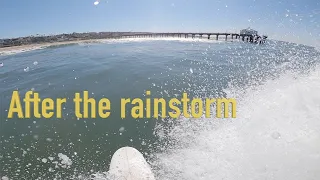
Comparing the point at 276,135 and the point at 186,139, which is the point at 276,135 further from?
the point at 186,139

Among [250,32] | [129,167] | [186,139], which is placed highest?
[250,32]

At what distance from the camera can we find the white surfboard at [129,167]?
5.96 meters

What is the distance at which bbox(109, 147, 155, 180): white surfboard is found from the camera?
596cm

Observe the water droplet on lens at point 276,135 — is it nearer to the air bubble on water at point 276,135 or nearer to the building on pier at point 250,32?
the air bubble on water at point 276,135

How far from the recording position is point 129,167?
6.20 meters

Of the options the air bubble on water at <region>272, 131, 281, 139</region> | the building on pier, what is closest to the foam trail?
the air bubble on water at <region>272, 131, 281, 139</region>

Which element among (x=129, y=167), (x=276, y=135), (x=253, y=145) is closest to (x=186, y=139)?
(x=253, y=145)

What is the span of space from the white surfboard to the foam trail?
1.23 ft

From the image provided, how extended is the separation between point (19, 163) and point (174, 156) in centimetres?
447

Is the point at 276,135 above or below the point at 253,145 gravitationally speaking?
above

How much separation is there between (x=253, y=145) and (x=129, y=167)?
3597mm

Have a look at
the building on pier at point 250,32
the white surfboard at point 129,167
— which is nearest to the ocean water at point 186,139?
the white surfboard at point 129,167

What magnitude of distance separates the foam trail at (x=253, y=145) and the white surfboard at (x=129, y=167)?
0.38m

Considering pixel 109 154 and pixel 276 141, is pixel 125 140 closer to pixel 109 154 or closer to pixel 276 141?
pixel 109 154
